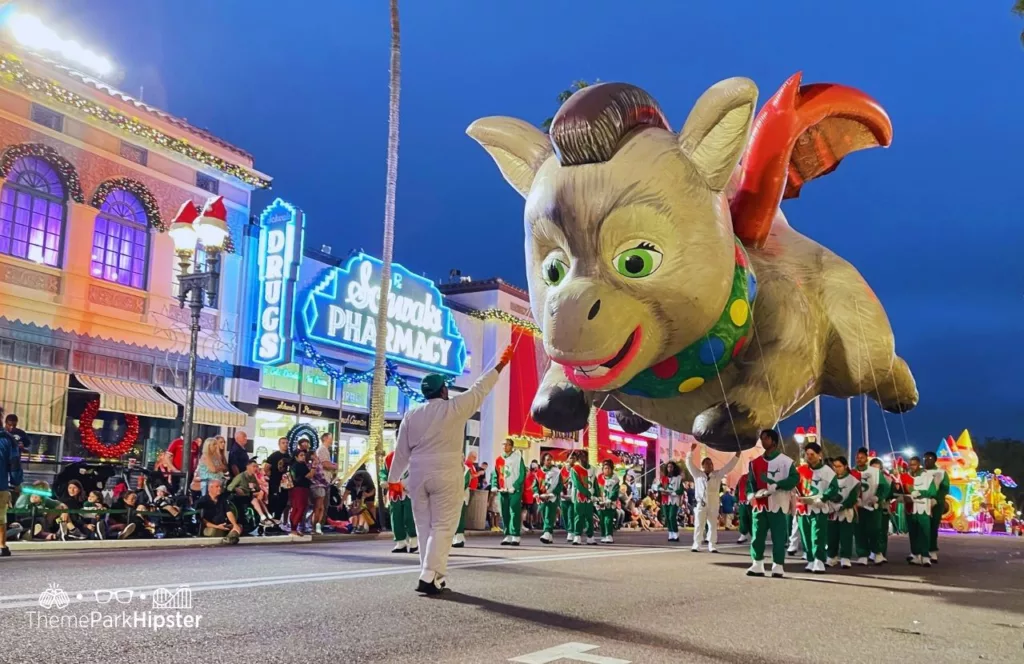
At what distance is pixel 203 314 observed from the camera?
18875mm

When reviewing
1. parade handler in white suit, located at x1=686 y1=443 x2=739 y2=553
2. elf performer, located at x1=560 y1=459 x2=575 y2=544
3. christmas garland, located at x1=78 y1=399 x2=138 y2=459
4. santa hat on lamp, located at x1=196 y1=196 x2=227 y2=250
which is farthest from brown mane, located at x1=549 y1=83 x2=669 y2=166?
christmas garland, located at x1=78 y1=399 x2=138 y2=459

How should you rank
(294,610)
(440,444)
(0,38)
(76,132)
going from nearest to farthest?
(294,610)
(440,444)
(0,38)
(76,132)

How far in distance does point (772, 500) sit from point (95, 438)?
1216 cm

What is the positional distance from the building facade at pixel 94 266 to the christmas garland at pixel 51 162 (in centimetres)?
2

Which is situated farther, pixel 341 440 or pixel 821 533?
pixel 341 440

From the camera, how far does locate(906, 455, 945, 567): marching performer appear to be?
1209 centimetres

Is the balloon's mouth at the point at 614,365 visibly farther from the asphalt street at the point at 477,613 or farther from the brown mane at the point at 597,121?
the asphalt street at the point at 477,613

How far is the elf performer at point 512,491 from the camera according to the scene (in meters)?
13.2

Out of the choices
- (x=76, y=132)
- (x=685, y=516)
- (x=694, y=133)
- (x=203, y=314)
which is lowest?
(x=685, y=516)

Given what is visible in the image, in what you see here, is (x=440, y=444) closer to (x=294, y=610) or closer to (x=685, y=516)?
(x=294, y=610)

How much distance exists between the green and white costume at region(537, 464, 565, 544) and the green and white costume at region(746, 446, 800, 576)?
20.6 ft

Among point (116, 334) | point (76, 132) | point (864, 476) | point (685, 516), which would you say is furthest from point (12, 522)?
point (685, 516)

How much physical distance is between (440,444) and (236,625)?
2.10m
